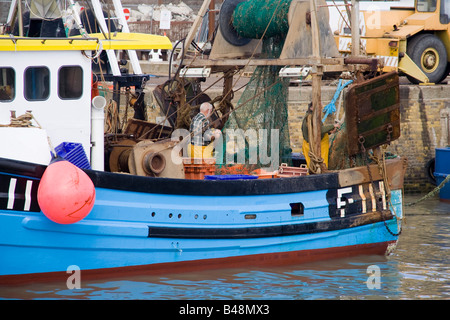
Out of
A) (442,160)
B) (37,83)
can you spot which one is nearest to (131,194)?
(37,83)

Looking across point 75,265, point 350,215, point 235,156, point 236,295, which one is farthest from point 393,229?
point 75,265

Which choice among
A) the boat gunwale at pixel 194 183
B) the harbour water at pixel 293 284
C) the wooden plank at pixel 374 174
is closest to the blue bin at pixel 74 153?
the boat gunwale at pixel 194 183

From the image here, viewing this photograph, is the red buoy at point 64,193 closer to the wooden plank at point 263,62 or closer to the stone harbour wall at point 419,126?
the wooden plank at point 263,62

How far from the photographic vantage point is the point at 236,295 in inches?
313

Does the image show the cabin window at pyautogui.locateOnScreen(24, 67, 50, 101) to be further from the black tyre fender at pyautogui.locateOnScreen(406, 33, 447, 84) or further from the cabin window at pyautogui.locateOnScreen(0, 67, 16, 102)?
the black tyre fender at pyautogui.locateOnScreen(406, 33, 447, 84)

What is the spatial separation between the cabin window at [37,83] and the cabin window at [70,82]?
0.14 meters

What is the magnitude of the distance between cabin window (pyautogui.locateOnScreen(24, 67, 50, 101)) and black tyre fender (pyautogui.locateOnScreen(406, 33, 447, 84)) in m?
11.1

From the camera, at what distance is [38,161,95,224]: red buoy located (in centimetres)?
716

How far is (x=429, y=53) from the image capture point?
17.6 metres

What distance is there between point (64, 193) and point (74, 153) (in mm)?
799

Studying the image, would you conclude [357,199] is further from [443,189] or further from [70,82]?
[443,189]

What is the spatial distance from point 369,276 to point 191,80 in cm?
383

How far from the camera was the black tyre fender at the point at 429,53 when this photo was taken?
17312 mm

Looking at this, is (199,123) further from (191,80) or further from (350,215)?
(350,215)
